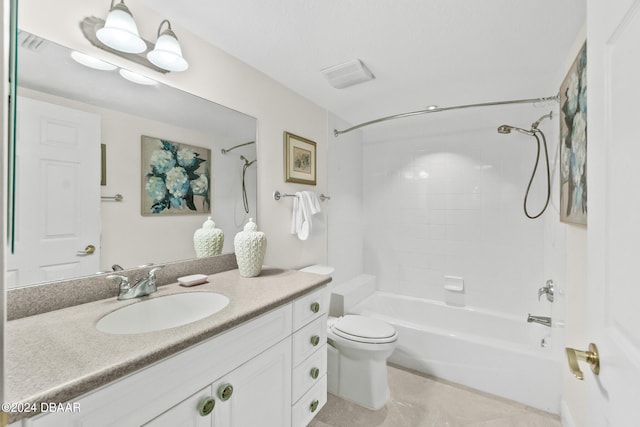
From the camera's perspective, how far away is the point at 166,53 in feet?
4.11

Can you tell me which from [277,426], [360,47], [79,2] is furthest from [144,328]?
[360,47]

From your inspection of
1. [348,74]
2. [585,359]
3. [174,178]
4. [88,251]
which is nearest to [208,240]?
[174,178]

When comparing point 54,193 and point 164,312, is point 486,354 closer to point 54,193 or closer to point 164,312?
point 164,312

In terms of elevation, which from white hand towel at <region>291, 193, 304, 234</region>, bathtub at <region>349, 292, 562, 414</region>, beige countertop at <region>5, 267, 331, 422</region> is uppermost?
white hand towel at <region>291, 193, 304, 234</region>

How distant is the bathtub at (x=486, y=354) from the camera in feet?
5.72

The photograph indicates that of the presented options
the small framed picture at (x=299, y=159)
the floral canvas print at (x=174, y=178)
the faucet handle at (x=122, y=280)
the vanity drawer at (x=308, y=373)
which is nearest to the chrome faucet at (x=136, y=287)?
the faucet handle at (x=122, y=280)

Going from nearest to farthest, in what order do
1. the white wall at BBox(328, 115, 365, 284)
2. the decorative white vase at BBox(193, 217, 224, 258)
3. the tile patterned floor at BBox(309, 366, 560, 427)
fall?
the decorative white vase at BBox(193, 217, 224, 258)
the tile patterned floor at BBox(309, 366, 560, 427)
the white wall at BBox(328, 115, 365, 284)

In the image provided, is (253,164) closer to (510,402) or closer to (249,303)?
(249,303)

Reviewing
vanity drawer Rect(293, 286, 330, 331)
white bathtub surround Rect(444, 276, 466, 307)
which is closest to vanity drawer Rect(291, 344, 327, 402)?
vanity drawer Rect(293, 286, 330, 331)

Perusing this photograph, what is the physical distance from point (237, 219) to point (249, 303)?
0.74 m

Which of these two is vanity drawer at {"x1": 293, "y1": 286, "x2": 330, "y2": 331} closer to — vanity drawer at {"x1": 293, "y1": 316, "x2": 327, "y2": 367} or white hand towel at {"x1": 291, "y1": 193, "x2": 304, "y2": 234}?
vanity drawer at {"x1": 293, "y1": 316, "x2": 327, "y2": 367}

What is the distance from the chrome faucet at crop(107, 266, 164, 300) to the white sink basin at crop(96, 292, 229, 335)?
5cm

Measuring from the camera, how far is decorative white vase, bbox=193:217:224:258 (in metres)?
1.48

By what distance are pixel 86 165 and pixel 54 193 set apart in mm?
151
